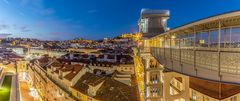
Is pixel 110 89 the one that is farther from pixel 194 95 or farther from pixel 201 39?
pixel 201 39

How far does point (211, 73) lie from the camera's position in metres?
10.6

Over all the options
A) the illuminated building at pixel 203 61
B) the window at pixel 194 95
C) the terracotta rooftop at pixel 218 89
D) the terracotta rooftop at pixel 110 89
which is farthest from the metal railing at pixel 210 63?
the terracotta rooftop at pixel 110 89

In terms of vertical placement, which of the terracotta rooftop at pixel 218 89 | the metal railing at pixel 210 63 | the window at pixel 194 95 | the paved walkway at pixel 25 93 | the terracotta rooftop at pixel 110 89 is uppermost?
the metal railing at pixel 210 63

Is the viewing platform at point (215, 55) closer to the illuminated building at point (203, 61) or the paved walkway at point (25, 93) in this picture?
the illuminated building at point (203, 61)

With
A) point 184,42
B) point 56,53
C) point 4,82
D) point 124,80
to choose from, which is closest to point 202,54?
point 184,42

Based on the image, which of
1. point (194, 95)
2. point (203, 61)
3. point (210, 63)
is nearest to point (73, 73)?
point (194, 95)

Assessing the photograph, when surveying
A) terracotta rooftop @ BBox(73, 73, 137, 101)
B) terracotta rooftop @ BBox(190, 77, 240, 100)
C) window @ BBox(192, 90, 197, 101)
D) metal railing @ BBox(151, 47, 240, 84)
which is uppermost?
metal railing @ BBox(151, 47, 240, 84)

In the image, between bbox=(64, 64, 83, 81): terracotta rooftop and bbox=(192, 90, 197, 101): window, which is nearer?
bbox=(192, 90, 197, 101): window

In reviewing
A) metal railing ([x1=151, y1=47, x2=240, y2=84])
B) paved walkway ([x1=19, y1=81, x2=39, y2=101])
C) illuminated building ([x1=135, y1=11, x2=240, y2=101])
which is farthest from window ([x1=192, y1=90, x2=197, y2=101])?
paved walkway ([x1=19, y1=81, x2=39, y2=101])

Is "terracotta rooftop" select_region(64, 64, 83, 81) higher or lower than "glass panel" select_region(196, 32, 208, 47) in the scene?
lower

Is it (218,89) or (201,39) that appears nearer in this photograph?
(201,39)

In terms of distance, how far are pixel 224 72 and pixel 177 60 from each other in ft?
15.4

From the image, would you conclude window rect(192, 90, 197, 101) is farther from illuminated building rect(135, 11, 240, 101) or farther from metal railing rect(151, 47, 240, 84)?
metal railing rect(151, 47, 240, 84)

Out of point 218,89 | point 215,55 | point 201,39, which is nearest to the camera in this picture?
point 215,55
